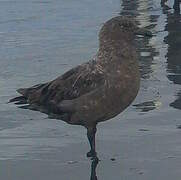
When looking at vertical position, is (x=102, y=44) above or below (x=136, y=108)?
above

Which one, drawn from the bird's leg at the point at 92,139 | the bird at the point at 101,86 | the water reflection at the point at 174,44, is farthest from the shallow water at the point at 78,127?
the bird at the point at 101,86

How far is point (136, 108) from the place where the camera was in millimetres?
8656

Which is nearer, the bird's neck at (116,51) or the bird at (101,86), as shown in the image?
the bird at (101,86)

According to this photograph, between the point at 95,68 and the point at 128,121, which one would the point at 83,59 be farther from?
Answer: the point at 95,68

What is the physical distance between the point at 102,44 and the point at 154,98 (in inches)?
102

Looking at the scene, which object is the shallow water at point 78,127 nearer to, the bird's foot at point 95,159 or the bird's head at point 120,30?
the bird's foot at point 95,159

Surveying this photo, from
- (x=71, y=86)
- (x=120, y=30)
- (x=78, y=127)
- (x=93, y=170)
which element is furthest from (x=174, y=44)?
(x=93, y=170)

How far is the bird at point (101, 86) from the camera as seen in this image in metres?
6.41

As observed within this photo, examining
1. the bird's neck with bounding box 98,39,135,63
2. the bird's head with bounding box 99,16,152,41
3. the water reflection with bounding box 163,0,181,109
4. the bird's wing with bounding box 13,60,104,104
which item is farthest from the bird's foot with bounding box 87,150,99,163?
the water reflection with bounding box 163,0,181,109

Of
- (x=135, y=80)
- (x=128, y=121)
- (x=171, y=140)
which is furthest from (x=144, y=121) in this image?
(x=135, y=80)

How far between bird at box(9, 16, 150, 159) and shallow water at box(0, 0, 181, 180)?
0.48m

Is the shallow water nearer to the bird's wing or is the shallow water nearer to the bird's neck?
the bird's wing

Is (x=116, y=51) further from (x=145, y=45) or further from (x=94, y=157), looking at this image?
(x=145, y=45)

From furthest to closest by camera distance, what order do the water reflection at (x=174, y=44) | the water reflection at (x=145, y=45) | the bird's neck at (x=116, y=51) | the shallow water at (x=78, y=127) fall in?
the water reflection at (x=174, y=44), the water reflection at (x=145, y=45), the shallow water at (x=78, y=127), the bird's neck at (x=116, y=51)
